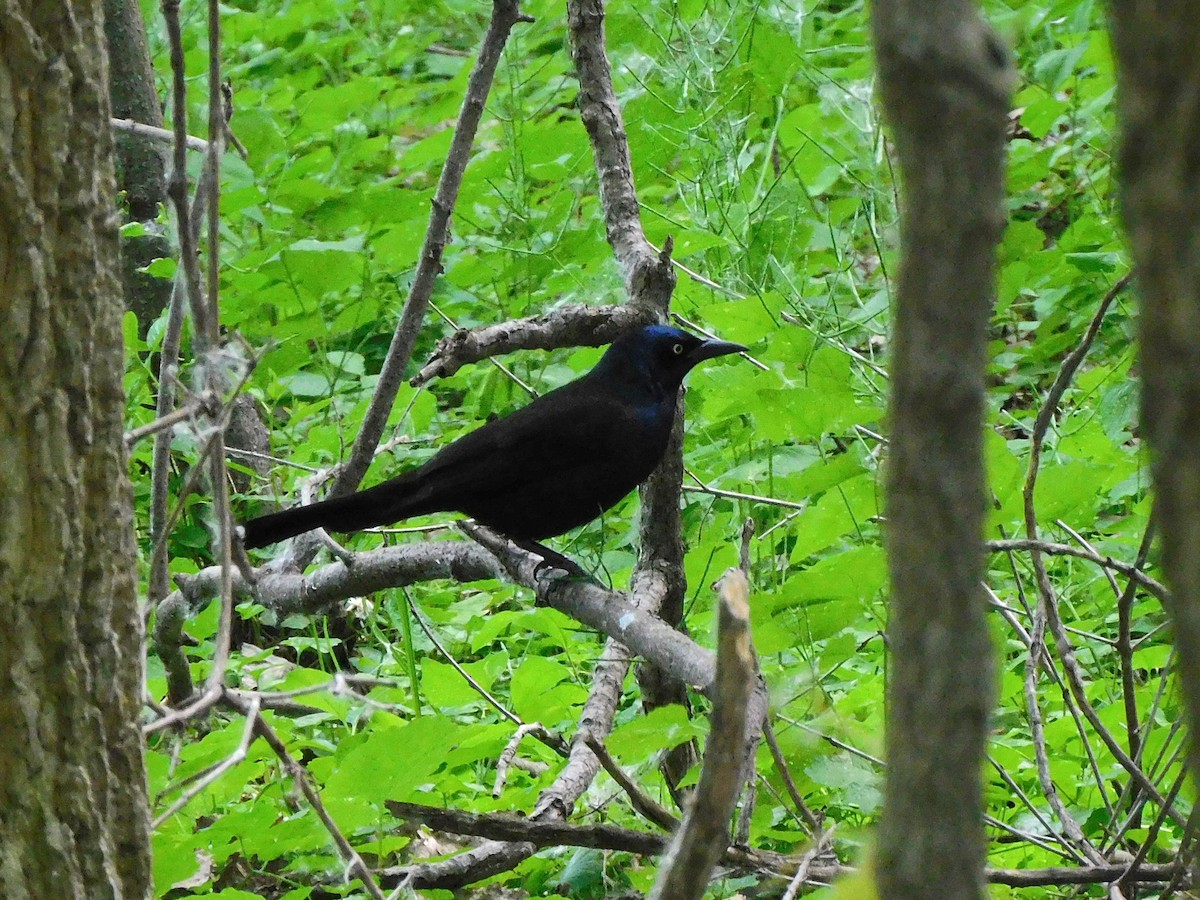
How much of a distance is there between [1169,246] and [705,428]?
15.0 ft

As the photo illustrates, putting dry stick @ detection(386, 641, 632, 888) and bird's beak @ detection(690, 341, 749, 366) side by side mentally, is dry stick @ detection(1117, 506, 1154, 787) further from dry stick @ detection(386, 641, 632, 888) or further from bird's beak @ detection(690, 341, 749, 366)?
bird's beak @ detection(690, 341, 749, 366)

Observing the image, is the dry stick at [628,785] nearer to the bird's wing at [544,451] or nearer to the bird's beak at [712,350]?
Answer: the bird's wing at [544,451]

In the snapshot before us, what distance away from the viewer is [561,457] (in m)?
4.30

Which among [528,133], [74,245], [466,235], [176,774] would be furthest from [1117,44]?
[466,235]

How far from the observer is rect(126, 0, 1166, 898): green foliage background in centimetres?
269

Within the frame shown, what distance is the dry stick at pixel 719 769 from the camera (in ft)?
4.17

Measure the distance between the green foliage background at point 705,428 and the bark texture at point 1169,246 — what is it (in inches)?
49.1

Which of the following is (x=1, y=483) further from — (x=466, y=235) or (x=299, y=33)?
(x=299, y=33)

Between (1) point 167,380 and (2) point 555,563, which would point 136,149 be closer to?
(2) point 555,563

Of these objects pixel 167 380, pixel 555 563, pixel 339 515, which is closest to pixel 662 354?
pixel 555 563

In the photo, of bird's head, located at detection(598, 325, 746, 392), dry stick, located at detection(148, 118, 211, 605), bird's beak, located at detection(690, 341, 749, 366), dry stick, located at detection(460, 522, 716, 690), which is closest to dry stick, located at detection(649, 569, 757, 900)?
dry stick, located at detection(460, 522, 716, 690)

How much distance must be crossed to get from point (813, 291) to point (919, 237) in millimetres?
4782

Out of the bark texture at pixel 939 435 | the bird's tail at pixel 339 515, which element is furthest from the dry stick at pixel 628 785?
the bird's tail at pixel 339 515

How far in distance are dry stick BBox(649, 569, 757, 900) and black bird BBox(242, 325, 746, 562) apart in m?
2.62
